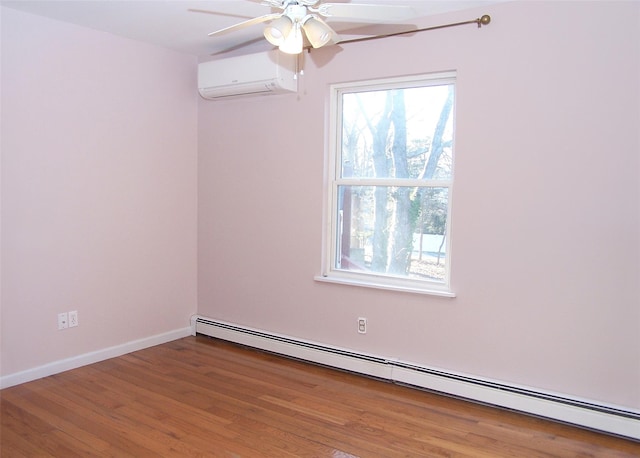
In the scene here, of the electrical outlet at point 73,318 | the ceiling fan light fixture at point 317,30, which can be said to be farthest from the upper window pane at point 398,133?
the electrical outlet at point 73,318

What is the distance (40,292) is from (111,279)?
0.54 metres

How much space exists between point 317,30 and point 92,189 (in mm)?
2272

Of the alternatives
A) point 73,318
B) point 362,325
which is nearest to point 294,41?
point 362,325

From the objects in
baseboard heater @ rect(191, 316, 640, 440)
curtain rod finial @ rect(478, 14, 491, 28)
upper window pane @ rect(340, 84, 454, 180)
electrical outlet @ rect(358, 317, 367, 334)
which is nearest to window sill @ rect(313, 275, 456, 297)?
electrical outlet @ rect(358, 317, 367, 334)

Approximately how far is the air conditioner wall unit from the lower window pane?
0.95 m

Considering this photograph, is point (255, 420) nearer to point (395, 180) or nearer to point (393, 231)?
point (393, 231)

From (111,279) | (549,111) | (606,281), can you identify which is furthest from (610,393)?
(111,279)

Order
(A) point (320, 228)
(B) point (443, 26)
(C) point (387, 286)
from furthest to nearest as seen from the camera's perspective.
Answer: (A) point (320, 228), (C) point (387, 286), (B) point (443, 26)

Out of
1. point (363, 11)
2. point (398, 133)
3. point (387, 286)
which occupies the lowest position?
point (387, 286)

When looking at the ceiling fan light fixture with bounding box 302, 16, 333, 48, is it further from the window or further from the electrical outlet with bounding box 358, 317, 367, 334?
the electrical outlet with bounding box 358, 317, 367, 334

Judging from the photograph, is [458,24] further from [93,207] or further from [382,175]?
[93,207]

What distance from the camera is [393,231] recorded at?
12.0 feet

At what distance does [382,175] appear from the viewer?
369 cm

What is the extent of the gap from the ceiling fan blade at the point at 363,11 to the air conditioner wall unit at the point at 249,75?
Result: 1329mm
